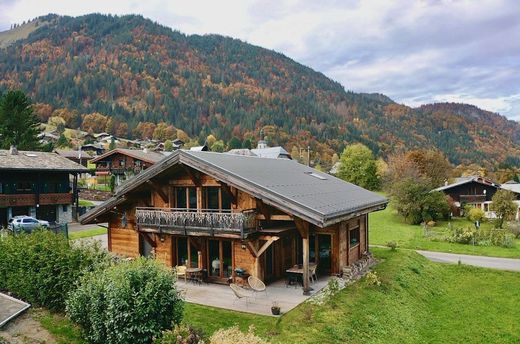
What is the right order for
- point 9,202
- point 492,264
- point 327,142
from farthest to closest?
point 327,142, point 9,202, point 492,264

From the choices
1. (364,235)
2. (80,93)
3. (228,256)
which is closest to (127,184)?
(228,256)

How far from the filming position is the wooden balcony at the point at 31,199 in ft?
123

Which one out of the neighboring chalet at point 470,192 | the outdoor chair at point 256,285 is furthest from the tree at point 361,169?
the outdoor chair at point 256,285

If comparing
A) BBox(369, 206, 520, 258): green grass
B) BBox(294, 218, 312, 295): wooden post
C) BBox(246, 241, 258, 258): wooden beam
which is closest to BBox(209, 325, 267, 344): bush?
BBox(294, 218, 312, 295): wooden post

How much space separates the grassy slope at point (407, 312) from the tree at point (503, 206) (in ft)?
76.9

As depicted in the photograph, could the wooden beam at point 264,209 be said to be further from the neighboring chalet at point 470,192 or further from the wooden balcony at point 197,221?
the neighboring chalet at point 470,192

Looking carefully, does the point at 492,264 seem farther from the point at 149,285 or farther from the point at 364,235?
the point at 149,285

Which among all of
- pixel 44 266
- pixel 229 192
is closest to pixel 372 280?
pixel 229 192

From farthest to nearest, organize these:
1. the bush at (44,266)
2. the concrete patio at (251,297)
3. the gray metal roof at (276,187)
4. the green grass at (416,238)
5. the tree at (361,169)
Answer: the tree at (361,169) → the green grass at (416,238) → the gray metal roof at (276,187) → the concrete patio at (251,297) → the bush at (44,266)

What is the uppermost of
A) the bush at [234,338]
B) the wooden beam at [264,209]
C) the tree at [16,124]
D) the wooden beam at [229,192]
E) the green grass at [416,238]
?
the tree at [16,124]

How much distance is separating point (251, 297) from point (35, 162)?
1221 inches

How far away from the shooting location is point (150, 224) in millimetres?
19844

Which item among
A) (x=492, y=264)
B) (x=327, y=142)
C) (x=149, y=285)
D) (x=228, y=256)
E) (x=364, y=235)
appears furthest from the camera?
(x=327, y=142)

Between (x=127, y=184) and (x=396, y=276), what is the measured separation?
45.0ft
